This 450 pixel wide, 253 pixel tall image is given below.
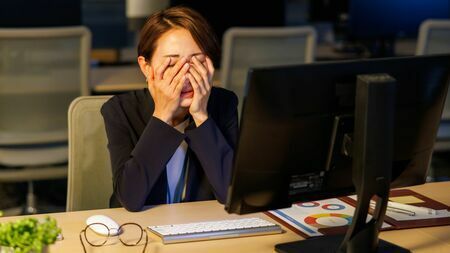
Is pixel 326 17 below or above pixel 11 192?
above

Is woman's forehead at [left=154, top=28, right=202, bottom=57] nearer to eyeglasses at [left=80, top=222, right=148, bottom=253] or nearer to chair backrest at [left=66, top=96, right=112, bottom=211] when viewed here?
chair backrest at [left=66, top=96, right=112, bottom=211]

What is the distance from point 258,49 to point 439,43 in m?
0.85

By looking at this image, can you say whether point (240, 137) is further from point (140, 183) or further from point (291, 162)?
point (140, 183)

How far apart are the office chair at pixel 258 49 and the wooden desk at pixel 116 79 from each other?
5.6 inches

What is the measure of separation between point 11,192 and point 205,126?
2.74 meters

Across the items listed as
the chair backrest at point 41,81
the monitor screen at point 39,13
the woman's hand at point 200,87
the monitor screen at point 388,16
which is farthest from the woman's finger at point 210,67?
the monitor screen at point 388,16

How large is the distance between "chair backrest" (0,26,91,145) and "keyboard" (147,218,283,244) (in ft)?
6.00

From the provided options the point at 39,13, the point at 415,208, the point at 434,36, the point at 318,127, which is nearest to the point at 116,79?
the point at 39,13

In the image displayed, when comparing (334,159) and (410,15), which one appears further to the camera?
(410,15)

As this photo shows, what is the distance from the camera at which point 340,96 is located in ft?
5.76

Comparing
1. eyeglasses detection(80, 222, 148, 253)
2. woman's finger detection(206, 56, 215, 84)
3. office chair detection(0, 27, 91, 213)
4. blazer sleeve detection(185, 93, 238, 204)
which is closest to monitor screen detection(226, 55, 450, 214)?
eyeglasses detection(80, 222, 148, 253)

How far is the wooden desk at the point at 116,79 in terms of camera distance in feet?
13.1

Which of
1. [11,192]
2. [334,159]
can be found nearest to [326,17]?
[11,192]

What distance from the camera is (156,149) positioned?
214 cm
